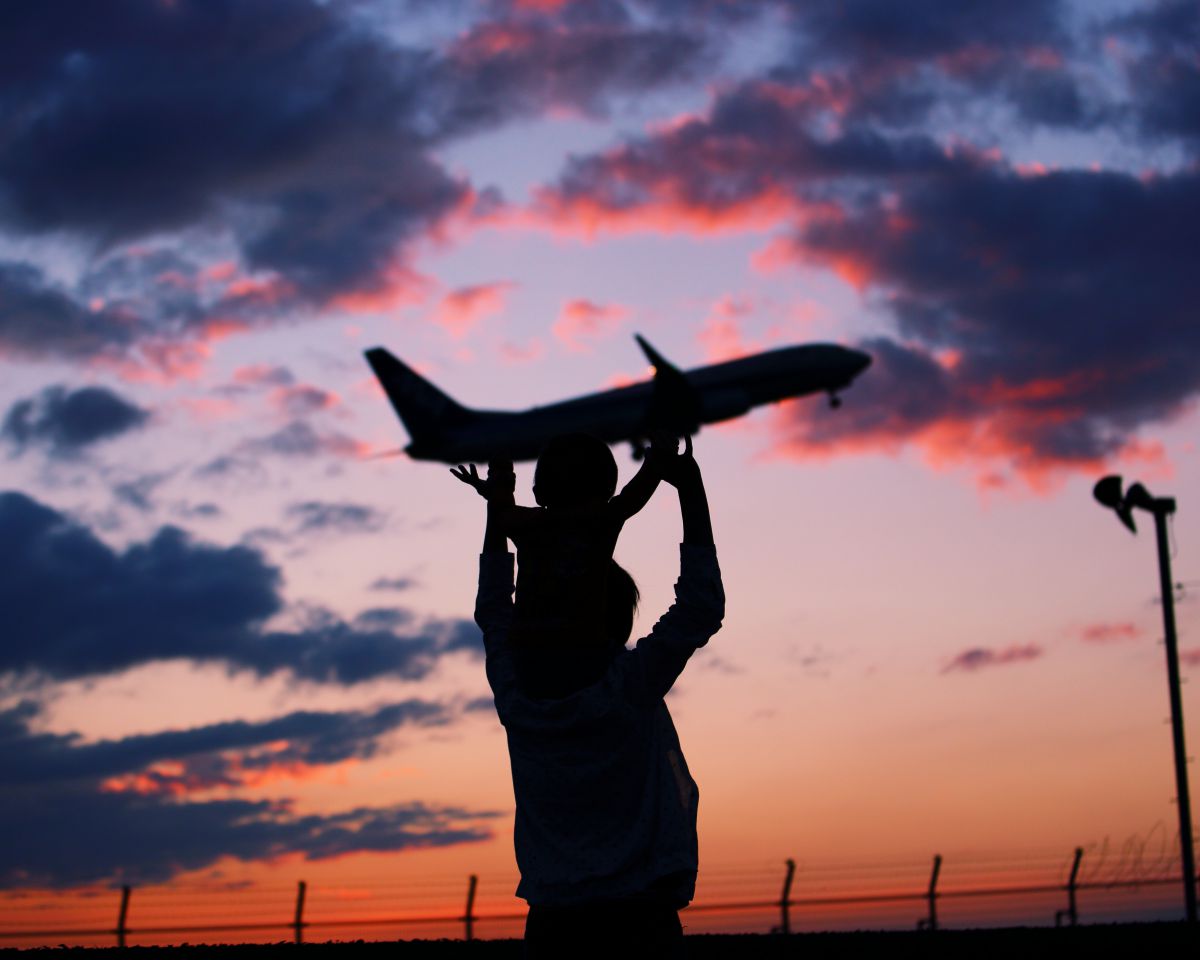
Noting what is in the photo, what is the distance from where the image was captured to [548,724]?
4.84 meters

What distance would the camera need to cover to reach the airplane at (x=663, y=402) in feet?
270

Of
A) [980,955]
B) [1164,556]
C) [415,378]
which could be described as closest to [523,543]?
[980,955]

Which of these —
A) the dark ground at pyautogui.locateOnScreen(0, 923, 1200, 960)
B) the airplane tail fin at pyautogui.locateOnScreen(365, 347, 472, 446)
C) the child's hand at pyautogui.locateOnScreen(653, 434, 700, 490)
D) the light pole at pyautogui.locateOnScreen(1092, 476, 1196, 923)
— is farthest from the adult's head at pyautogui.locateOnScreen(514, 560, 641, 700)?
the airplane tail fin at pyautogui.locateOnScreen(365, 347, 472, 446)

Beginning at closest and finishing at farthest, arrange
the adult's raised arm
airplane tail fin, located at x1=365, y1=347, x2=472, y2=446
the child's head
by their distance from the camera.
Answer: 1. the adult's raised arm
2. the child's head
3. airplane tail fin, located at x1=365, y1=347, x2=472, y2=446

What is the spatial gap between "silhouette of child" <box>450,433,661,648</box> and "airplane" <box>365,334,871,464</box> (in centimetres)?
7125

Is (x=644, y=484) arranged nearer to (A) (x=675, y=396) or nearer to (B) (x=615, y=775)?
(B) (x=615, y=775)

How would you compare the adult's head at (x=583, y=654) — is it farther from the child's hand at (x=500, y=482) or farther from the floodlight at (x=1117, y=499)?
the floodlight at (x=1117, y=499)

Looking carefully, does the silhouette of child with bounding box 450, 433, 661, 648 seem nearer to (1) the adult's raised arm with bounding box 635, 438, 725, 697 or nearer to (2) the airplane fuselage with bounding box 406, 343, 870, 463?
(1) the adult's raised arm with bounding box 635, 438, 725, 697

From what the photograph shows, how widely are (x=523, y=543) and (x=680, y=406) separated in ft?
254

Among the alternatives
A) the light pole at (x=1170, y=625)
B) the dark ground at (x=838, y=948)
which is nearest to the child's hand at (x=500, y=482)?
the dark ground at (x=838, y=948)

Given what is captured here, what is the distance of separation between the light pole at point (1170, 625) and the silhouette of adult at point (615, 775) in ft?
64.9

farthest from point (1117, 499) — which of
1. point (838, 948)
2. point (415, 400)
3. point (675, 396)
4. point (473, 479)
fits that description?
point (415, 400)

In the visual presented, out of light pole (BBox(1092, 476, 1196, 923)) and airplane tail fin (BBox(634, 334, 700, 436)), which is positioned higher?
airplane tail fin (BBox(634, 334, 700, 436))

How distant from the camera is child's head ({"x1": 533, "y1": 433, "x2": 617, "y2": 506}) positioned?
16.8 ft
